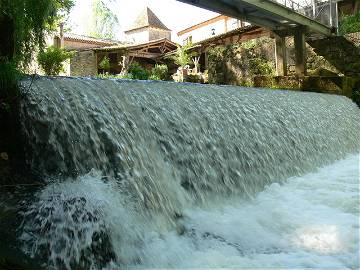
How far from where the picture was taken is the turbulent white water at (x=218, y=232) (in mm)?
2258

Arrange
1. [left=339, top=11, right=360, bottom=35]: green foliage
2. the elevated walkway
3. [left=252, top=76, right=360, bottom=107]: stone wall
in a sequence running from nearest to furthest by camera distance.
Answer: the elevated walkway
[left=252, top=76, right=360, bottom=107]: stone wall
[left=339, top=11, right=360, bottom=35]: green foliage

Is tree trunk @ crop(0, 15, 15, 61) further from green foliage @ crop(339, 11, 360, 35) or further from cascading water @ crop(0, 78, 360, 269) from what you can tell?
green foliage @ crop(339, 11, 360, 35)

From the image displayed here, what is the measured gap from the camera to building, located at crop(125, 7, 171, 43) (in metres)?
31.5

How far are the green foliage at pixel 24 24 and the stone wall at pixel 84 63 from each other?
1694 cm

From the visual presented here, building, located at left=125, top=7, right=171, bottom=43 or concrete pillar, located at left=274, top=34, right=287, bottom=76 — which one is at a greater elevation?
building, located at left=125, top=7, right=171, bottom=43

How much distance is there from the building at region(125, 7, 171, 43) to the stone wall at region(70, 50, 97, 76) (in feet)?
37.9

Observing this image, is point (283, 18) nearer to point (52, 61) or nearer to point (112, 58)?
point (52, 61)

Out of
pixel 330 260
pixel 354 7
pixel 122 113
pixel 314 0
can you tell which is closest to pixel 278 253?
pixel 330 260

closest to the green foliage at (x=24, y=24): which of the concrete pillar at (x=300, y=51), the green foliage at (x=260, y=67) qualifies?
the concrete pillar at (x=300, y=51)

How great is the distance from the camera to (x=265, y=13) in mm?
9273

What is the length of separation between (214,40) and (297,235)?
12688 millimetres

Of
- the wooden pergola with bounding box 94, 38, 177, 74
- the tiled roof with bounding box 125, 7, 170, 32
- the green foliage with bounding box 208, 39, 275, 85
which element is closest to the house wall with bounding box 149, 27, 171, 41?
the tiled roof with bounding box 125, 7, 170, 32

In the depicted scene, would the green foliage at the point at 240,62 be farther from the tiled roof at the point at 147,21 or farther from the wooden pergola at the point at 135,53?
the tiled roof at the point at 147,21

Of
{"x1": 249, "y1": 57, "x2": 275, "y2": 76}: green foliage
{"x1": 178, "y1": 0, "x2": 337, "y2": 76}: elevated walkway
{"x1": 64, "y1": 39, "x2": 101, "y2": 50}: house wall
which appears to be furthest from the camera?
{"x1": 64, "y1": 39, "x2": 101, "y2": 50}: house wall
